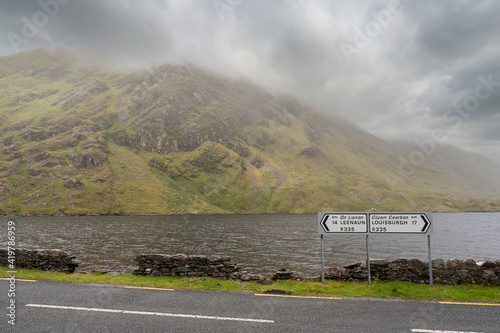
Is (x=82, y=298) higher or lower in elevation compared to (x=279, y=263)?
higher

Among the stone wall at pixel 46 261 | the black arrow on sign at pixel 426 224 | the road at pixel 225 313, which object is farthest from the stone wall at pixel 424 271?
the stone wall at pixel 46 261

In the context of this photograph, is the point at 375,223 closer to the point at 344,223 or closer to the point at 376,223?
the point at 376,223

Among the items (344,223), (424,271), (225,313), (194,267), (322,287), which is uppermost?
(344,223)

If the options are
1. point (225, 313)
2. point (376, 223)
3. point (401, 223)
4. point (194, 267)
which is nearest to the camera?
point (225, 313)

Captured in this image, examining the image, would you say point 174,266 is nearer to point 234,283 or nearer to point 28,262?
point 234,283

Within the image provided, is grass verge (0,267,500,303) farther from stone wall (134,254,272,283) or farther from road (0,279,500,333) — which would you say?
Answer: road (0,279,500,333)

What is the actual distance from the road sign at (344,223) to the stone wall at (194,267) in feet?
19.6

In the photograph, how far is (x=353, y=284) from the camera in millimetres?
15961

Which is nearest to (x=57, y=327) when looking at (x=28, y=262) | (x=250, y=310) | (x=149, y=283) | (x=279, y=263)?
(x=149, y=283)

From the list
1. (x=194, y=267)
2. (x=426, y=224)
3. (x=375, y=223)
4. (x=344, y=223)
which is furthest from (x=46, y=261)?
(x=426, y=224)

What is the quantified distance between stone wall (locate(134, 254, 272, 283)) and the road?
369 centimetres

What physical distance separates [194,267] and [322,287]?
898 cm

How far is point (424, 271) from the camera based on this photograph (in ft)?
52.6

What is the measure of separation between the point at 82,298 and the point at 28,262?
11893 mm
